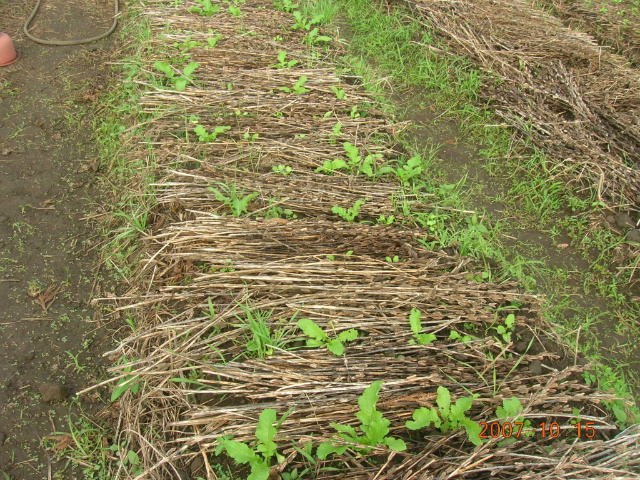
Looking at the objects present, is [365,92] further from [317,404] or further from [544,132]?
[317,404]

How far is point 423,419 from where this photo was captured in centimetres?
193

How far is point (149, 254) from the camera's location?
9.27ft

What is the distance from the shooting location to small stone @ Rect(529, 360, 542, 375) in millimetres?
2268

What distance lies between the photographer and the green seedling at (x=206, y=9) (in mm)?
4703

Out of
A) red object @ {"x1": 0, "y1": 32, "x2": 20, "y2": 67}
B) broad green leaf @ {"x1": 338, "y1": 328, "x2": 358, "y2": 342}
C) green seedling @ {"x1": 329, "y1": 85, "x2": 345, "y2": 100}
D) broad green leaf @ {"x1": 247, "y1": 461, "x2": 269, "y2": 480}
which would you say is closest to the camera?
broad green leaf @ {"x1": 247, "y1": 461, "x2": 269, "y2": 480}

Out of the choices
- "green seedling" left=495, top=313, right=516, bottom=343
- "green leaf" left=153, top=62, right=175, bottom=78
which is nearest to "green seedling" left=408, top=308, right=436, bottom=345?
"green seedling" left=495, top=313, right=516, bottom=343

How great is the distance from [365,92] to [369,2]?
2316mm

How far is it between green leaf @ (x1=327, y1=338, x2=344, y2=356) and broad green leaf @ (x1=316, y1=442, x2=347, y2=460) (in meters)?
0.46

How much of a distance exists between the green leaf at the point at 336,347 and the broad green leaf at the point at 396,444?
18.7 inches

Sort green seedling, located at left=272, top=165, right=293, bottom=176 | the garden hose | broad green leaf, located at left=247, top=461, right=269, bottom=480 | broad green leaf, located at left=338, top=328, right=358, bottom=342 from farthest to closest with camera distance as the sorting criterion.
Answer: the garden hose → green seedling, located at left=272, top=165, right=293, bottom=176 → broad green leaf, located at left=338, top=328, right=358, bottom=342 → broad green leaf, located at left=247, top=461, right=269, bottom=480

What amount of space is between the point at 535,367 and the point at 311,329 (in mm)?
1163

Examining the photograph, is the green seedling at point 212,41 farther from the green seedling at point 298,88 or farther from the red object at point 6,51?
the red object at point 6,51

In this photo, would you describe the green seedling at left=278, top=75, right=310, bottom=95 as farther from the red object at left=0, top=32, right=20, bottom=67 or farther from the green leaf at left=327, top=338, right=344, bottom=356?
the red object at left=0, top=32, right=20, bottom=67

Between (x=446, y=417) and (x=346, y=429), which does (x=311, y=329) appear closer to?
(x=346, y=429)
